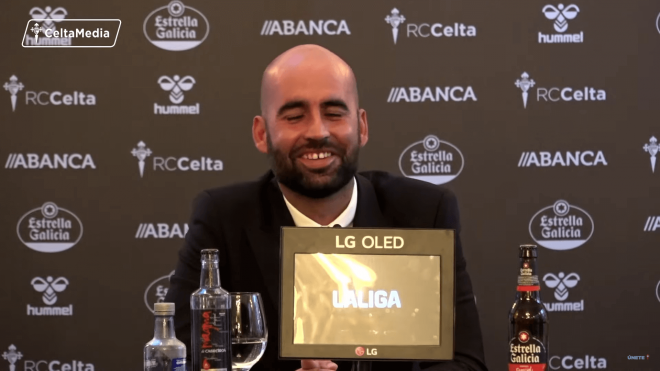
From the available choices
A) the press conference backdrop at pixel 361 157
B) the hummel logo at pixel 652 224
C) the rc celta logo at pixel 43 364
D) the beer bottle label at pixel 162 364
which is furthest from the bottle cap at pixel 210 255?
the hummel logo at pixel 652 224

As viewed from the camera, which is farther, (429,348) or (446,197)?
(446,197)

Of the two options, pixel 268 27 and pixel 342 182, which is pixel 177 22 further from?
pixel 342 182

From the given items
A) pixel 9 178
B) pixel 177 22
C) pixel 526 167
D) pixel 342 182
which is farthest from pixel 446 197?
pixel 9 178

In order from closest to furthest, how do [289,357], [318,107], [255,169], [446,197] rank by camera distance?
[289,357] < [318,107] < [446,197] < [255,169]

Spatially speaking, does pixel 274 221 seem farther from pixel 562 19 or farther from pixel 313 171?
pixel 562 19

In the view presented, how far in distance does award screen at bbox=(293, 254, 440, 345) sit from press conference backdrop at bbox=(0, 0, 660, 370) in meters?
2.31

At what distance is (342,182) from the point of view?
200 centimetres

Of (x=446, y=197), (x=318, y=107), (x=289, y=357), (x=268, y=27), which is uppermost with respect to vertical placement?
(x=268, y=27)

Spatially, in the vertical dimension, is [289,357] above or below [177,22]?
below

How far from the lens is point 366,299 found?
51.1 inches

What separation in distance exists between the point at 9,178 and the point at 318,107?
2.15 metres

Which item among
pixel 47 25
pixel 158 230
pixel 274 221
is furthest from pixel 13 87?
pixel 274 221

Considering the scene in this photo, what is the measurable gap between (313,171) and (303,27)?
1.77 meters

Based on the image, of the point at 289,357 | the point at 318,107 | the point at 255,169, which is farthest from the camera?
the point at 255,169
